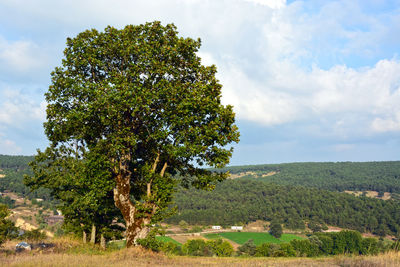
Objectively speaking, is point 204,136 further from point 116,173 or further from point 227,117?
point 116,173

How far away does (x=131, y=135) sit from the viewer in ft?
75.4

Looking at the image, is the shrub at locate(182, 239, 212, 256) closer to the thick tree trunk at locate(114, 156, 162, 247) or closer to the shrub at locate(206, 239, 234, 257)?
the shrub at locate(206, 239, 234, 257)

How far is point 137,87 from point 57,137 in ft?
34.9

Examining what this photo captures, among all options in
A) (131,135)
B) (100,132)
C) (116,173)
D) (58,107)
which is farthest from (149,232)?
(58,107)

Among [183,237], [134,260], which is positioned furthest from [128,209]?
[183,237]

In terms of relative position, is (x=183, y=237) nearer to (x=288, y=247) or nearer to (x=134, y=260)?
(x=288, y=247)

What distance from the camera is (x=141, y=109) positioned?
22.7 meters

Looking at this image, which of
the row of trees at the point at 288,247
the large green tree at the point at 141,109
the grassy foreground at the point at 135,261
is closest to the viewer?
the grassy foreground at the point at 135,261

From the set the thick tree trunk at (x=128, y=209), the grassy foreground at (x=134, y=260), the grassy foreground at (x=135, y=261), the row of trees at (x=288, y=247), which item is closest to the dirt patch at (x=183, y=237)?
the row of trees at (x=288, y=247)

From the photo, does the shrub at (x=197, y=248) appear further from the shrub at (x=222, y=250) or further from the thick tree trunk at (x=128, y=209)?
the thick tree trunk at (x=128, y=209)

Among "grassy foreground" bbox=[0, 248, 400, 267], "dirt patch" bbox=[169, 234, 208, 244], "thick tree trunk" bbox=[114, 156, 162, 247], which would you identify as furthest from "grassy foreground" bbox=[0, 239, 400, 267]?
"dirt patch" bbox=[169, 234, 208, 244]

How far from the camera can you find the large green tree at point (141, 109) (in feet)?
72.8

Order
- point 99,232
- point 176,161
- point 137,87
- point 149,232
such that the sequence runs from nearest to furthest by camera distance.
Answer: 1. point 137,87
2. point 149,232
3. point 176,161
4. point 99,232

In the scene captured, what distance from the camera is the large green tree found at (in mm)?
22188
